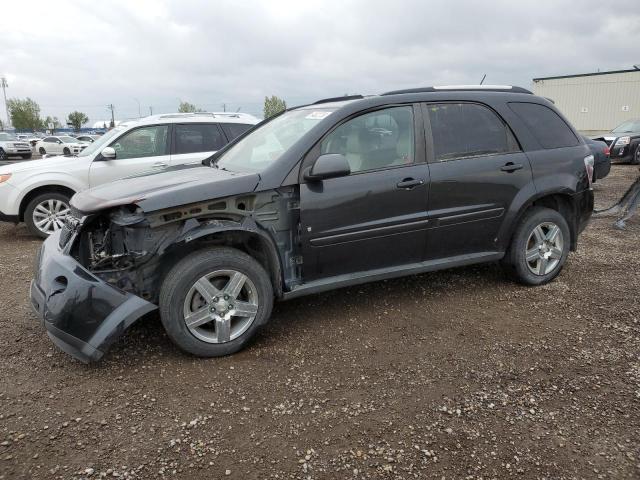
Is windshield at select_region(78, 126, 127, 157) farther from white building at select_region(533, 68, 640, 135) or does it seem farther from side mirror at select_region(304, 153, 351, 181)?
white building at select_region(533, 68, 640, 135)

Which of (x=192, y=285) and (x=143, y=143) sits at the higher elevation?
(x=143, y=143)

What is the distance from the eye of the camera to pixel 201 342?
3227mm

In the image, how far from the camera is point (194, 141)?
7199 mm

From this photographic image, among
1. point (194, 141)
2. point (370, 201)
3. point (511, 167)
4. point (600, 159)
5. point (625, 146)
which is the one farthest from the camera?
point (625, 146)

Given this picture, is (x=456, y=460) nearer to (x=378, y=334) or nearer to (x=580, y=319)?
(x=378, y=334)

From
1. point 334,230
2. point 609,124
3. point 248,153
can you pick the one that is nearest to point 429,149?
point 334,230

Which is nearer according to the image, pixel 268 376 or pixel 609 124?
pixel 268 376

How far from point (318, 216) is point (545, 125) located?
254 cm

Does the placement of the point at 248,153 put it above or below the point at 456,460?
above

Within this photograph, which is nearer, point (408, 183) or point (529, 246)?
point (408, 183)

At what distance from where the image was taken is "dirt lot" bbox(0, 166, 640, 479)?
2.33 metres

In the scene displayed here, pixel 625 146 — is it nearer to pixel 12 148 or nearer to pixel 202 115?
pixel 202 115

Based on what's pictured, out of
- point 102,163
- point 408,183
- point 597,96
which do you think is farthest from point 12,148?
point 597,96

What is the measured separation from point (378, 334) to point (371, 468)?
143 cm
